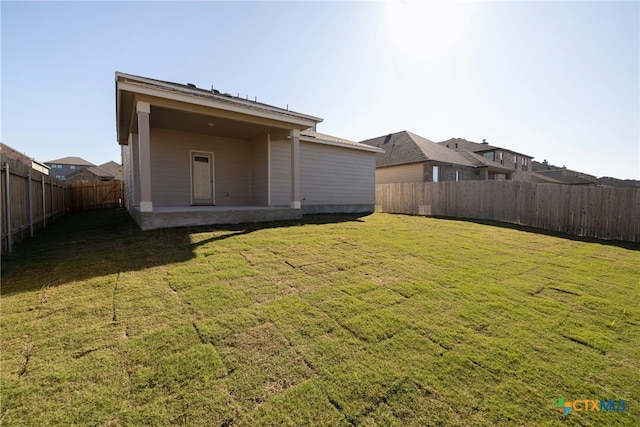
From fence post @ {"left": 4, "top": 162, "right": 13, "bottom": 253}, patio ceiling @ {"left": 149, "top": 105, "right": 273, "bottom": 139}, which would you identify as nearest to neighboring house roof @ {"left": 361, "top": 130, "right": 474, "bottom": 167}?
patio ceiling @ {"left": 149, "top": 105, "right": 273, "bottom": 139}

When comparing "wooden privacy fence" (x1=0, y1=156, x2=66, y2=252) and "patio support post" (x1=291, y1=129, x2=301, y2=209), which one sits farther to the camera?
"patio support post" (x1=291, y1=129, x2=301, y2=209)

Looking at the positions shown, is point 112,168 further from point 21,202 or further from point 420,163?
point 21,202

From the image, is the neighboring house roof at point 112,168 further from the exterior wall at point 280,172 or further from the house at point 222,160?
the exterior wall at point 280,172

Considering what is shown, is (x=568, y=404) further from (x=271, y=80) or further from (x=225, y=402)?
(x=271, y=80)

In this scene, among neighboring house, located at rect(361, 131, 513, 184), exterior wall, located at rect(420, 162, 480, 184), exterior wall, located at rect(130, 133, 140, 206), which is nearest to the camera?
exterior wall, located at rect(130, 133, 140, 206)

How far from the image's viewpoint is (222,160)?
11.0 metres

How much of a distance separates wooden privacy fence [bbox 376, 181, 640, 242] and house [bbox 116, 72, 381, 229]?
333 centimetres

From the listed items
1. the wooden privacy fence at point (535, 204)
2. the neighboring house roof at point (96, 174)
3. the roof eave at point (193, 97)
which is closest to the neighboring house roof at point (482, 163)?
the wooden privacy fence at point (535, 204)

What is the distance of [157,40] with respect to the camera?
848 centimetres

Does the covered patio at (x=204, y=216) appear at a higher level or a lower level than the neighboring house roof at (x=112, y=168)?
lower

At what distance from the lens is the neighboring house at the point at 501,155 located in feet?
92.8

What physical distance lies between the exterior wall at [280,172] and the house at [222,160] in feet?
0.13

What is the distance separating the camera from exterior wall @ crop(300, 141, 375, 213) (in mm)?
11820

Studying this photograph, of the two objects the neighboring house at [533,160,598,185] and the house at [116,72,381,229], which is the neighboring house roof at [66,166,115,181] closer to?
the house at [116,72,381,229]
